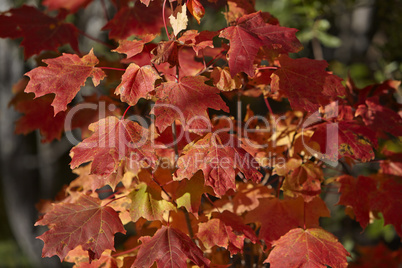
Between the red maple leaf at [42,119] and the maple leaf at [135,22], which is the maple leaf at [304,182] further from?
the red maple leaf at [42,119]

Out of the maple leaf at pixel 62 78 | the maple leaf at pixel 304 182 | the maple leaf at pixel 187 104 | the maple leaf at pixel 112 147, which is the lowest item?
the maple leaf at pixel 304 182

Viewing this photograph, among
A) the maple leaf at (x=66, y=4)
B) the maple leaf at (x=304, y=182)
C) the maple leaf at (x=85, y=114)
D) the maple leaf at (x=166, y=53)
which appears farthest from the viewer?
the maple leaf at (x=66, y=4)

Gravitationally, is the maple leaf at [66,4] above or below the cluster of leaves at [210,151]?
above

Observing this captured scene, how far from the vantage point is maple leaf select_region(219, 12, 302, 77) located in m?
1.19

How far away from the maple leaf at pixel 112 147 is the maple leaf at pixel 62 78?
14 cm

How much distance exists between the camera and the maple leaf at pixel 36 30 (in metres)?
1.72

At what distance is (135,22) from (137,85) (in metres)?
0.64

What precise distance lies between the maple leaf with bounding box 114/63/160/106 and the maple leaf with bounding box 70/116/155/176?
86mm

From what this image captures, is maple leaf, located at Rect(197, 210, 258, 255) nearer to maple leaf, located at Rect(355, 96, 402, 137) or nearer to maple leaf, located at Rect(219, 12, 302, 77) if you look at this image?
maple leaf, located at Rect(219, 12, 302, 77)

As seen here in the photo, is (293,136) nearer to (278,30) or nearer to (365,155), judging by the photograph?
(365,155)

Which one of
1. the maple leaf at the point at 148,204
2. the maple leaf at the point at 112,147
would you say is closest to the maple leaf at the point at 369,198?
the maple leaf at the point at 148,204

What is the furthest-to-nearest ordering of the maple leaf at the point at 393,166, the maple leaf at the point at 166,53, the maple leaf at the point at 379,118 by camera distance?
the maple leaf at the point at 393,166, the maple leaf at the point at 379,118, the maple leaf at the point at 166,53

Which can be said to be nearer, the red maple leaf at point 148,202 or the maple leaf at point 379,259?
the red maple leaf at point 148,202

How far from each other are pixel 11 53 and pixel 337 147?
291 centimetres
